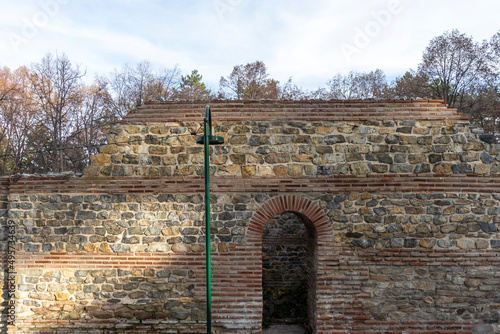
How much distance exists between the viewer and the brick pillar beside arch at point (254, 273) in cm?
585

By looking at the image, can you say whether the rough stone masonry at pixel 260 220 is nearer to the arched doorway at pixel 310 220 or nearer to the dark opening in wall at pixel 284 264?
the arched doorway at pixel 310 220

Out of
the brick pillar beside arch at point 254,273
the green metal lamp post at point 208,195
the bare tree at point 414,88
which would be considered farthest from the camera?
the bare tree at point 414,88

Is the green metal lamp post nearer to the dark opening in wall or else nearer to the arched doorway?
the arched doorway

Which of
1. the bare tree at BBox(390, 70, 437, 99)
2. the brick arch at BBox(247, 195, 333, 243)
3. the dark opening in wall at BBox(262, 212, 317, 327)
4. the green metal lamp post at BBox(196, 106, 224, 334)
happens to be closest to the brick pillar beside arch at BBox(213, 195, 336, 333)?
the brick arch at BBox(247, 195, 333, 243)

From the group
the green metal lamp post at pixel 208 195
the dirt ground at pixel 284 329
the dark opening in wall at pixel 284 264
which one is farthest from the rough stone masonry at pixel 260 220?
the dark opening in wall at pixel 284 264

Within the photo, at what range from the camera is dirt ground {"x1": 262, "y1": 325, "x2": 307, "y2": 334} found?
7184 mm

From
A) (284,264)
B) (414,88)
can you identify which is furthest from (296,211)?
(414,88)

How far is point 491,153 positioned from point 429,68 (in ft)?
48.6

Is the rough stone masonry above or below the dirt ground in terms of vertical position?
above

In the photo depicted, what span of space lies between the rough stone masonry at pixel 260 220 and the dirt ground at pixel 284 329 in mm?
1440

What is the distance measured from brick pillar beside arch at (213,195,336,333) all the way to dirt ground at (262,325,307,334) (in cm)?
131

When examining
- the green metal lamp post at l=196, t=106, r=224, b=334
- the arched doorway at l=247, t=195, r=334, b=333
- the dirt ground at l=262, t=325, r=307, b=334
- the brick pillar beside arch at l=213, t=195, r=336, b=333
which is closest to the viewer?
the green metal lamp post at l=196, t=106, r=224, b=334

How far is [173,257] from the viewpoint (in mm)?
5984

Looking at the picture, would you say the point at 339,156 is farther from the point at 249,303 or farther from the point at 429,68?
the point at 429,68
